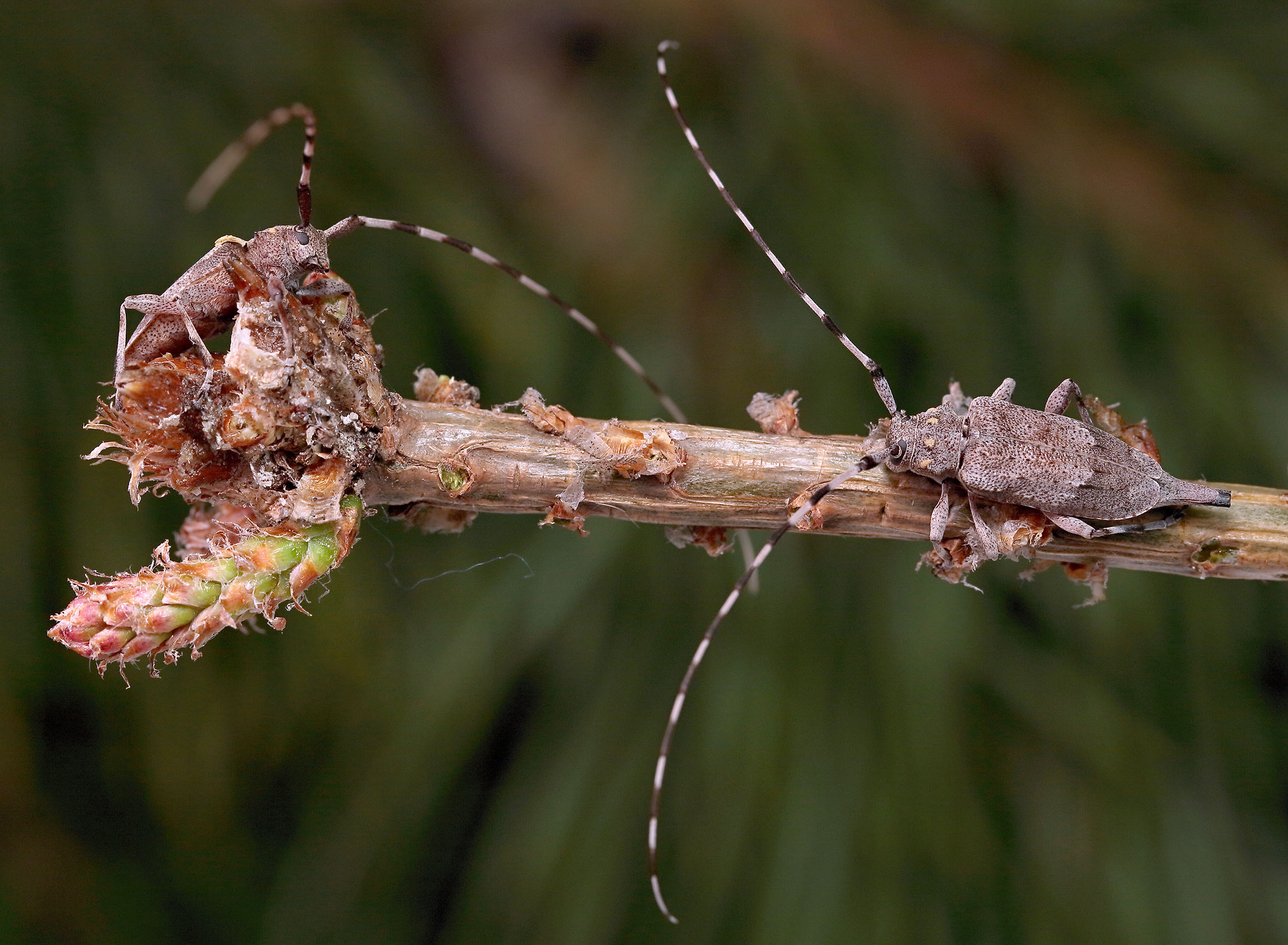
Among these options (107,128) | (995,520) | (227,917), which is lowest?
(227,917)

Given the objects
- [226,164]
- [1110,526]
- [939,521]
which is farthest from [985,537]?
[226,164]

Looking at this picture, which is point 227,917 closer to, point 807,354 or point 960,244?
point 807,354

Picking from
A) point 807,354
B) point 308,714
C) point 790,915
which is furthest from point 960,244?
point 308,714

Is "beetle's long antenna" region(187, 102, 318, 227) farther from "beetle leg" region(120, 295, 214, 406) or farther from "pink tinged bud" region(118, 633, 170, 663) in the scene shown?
"pink tinged bud" region(118, 633, 170, 663)

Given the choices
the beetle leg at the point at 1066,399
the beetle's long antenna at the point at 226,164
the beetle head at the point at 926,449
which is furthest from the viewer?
the beetle's long antenna at the point at 226,164

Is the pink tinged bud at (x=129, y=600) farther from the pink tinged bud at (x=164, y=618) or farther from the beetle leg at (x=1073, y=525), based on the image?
the beetle leg at (x=1073, y=525)

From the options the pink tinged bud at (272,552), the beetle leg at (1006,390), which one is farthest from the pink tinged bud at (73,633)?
the beetle leg at (1006,390)

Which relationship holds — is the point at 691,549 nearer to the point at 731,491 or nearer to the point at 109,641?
the point at 731,491

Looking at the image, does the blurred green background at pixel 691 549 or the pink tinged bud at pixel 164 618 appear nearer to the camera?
the pink tinged bud at pixel 164 618
